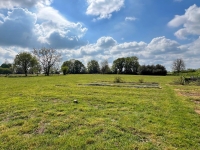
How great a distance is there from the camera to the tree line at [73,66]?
44656 mm

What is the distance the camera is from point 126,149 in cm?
293

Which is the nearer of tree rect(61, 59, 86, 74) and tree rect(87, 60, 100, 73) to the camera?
tree rect(61, 59, 86, 74)

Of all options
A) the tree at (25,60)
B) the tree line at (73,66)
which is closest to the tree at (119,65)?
the tree line at (73,66)

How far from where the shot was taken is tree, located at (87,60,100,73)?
253 ft

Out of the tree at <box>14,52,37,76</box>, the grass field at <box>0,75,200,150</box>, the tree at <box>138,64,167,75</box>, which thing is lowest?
the grass field at <box>0,75,200,150</box>

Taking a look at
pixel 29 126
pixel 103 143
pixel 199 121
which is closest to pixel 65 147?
pixel 103 143

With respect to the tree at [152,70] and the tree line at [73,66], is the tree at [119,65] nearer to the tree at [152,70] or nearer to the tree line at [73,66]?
the tree line at [73,66]

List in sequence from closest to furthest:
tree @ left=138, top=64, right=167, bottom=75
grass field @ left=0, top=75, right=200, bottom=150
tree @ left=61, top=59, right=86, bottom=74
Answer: grass field @ left=0, top=75, right=200, bottom=150 → tree @ left=138, top=64, right=167, bottom=75 → tree @ left=61, top=59, right=86, bottom=74

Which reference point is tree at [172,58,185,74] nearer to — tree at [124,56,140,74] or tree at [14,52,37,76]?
tree at [124,56,140,74]

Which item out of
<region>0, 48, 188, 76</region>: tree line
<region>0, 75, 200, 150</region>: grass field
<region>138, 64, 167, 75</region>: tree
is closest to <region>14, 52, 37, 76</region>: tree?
<region>0, 48, 188, 76</region>: tree line

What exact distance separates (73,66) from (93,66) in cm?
1066

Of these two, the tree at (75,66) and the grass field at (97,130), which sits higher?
the tree at (75,66)

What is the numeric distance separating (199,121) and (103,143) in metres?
3.24

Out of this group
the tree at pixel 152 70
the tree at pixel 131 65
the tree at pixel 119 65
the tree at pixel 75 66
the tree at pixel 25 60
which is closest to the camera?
the tree at pixel 25 60
